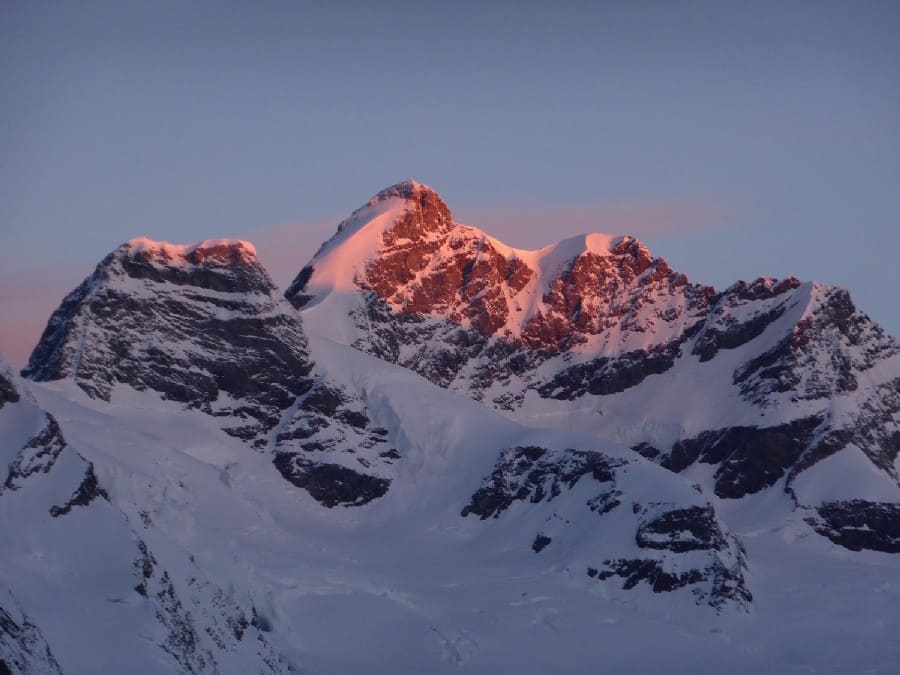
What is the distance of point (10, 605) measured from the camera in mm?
134000

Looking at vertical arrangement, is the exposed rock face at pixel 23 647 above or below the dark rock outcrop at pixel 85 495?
below

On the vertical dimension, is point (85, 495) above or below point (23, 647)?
above

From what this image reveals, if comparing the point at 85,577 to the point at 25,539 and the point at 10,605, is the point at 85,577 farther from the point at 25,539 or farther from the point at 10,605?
the point at 10,605

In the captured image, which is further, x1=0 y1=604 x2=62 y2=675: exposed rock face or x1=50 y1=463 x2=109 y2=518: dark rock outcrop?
x1=50 y1=463 x2=109 y2=518: dark rock outcrop

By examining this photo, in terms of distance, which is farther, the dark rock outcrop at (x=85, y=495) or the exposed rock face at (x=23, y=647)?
the dark rock outcrop at (x=85, y=495)

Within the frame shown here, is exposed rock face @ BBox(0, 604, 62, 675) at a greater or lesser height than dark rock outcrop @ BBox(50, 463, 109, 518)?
lesser

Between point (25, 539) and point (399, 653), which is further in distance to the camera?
point (399, 653)

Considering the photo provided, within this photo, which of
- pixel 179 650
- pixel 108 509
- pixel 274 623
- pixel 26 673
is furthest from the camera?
pixel 274 623

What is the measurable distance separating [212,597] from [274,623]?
18.7 m

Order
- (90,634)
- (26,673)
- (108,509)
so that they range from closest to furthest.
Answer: (26,673) < (90,634) < (108,509)

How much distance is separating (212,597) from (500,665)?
34602 millimetres

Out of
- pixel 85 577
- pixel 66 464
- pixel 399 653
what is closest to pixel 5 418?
pixel 66 464

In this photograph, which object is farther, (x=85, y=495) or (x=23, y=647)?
(x=85, y=495)

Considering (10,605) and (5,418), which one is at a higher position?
(5,418)
